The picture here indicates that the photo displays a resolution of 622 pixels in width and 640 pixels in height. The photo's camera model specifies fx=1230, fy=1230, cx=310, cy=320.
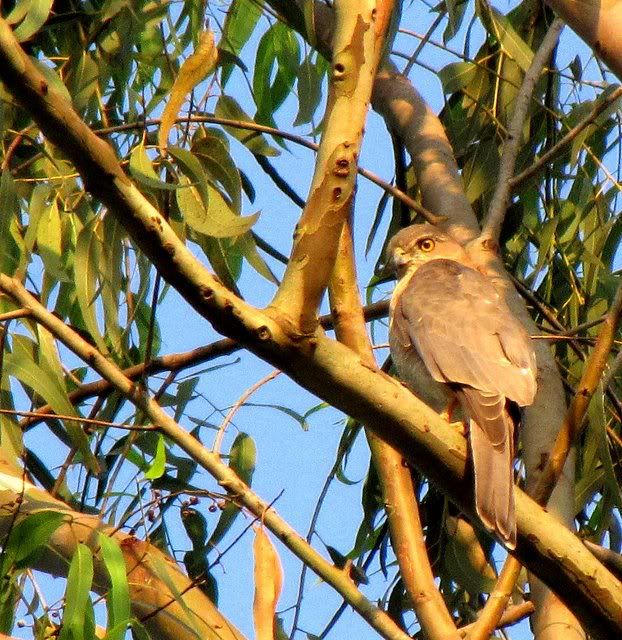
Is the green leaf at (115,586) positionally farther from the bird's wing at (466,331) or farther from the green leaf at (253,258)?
the bird's wing at (466,331)

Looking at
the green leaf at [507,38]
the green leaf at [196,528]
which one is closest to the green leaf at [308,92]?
the green leaf at [507,38]

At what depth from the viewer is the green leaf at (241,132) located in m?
3.20

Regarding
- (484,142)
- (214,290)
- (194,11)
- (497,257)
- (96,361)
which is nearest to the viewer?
(214,290)

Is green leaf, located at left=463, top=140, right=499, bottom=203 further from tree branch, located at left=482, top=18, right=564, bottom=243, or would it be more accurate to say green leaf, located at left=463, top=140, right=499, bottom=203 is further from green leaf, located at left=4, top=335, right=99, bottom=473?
green leaf, located at left=4, top=335, right=99, bottom=473

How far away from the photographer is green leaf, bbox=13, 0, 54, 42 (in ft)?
7.82

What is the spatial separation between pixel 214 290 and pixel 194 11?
164 cm

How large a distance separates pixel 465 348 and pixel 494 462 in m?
0.86

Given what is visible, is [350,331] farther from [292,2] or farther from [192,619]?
[292,2]

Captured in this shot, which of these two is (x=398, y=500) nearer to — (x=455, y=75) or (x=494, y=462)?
(x=494, y=462)

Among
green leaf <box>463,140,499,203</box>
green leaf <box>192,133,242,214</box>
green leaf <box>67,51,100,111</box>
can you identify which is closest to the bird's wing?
green leaf <box>463,140,499,203</box>

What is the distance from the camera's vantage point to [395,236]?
3.81 meters

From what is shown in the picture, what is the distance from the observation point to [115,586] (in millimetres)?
2332

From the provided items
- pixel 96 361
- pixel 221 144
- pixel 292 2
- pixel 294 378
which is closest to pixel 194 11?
pixel 292 2

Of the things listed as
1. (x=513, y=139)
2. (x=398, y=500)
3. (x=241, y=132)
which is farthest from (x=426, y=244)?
(x=398, y=500)
